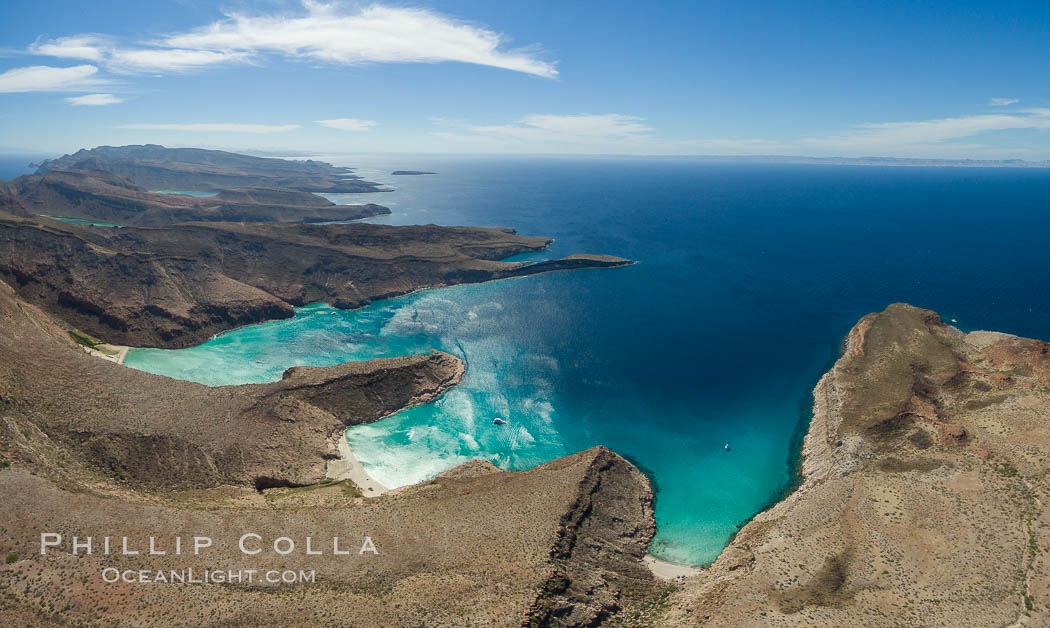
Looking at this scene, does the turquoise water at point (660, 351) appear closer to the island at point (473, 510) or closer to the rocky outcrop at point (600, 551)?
the rocky outcrop at point (600, 551)

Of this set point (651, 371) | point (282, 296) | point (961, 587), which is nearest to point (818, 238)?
point (651, 371)

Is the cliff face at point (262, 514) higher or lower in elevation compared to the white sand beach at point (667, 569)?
higher

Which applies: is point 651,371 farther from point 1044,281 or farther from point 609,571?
point 1044,281

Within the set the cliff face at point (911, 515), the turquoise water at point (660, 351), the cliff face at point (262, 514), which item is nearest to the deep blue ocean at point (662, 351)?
the turquoise water at point (660, 351)

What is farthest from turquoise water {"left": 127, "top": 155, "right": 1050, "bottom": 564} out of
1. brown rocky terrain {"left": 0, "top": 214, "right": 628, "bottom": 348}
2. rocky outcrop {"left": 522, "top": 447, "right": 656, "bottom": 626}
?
brown rocky terrain {"left": 0, "top": 214, "right": 628, "bottom": 348}

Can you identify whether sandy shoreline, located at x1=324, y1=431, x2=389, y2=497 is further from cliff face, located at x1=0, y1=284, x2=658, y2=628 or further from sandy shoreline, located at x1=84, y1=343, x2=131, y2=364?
sandy shoreline, located at x1=84, y1=343, x2=131, y2=364

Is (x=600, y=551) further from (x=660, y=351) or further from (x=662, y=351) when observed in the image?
(x=662, y=351)

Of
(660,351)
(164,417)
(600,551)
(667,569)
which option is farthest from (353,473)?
(660,351)
